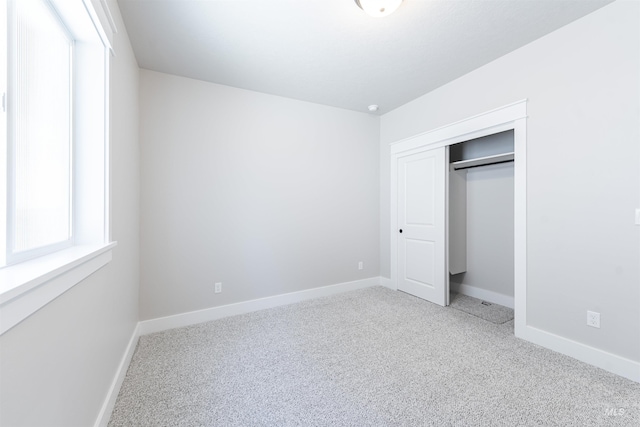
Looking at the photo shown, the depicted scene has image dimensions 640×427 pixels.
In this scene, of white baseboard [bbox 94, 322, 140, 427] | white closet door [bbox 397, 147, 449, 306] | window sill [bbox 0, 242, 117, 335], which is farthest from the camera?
white closet door [bbox 397, 147, 449, 306]

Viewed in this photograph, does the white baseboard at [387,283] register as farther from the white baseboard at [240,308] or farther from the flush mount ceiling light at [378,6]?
the flush mount ceiling light at [378,6]

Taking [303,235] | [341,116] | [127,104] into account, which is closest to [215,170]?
[127,104]

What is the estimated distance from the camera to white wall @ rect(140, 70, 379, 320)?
2.64 metres

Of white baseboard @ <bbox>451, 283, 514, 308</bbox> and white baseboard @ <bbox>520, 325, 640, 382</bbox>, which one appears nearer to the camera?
white baseboard @ <bbox>520, 325, 640, 382</bbox>

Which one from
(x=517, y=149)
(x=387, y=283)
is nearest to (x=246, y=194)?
(x=387, y=283)

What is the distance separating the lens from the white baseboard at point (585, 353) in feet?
5.88

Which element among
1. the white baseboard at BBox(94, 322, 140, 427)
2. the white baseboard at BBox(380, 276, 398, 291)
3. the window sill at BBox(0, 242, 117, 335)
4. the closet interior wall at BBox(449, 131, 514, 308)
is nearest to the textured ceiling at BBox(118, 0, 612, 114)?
the closet interior wall at BBox(449, 131, 514, 308)

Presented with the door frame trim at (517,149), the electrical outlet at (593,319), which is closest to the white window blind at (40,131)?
the door frame trim at (517,149)

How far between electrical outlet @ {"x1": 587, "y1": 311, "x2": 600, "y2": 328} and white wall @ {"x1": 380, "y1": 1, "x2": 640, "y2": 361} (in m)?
0.03

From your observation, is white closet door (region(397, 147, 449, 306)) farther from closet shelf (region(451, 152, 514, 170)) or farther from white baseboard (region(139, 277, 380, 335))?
white baseboard (region(139, 277, 380, 335))

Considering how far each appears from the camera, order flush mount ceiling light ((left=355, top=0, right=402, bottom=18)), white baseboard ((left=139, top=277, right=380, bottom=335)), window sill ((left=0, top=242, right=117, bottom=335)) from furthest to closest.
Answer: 1. white baseboard ((left=139, top=277, right=380, bottom=335))
2. flush mount ceiling light ((left=355, top=0, right=402, bottom=18))
3. window sill ((left=0, top=242, right=117, bottom=335))

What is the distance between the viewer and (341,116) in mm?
3684

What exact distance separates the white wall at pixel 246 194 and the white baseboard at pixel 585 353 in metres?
→ 2.01

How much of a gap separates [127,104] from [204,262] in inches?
62.9
